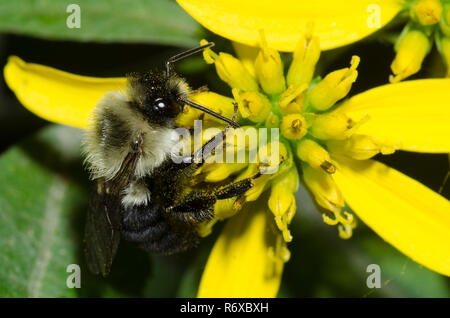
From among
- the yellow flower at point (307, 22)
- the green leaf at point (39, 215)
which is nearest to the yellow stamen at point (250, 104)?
the yellow flower at point (307, 22)

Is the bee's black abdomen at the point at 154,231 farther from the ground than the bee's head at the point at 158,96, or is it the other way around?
the bee's head at the point at 158,96

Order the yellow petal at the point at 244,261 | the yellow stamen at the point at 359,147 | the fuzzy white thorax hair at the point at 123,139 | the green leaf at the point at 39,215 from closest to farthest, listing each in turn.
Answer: the fuzzy white thorax hair at the point at 123,139
the yellow stamen at the point at 359,147
the yellow petal at the point at 244,261
the green leaf at the point at 39,215

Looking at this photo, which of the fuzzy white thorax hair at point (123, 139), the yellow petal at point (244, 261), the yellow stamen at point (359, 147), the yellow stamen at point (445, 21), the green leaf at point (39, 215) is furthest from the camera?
the green leaf at point (39, 215)

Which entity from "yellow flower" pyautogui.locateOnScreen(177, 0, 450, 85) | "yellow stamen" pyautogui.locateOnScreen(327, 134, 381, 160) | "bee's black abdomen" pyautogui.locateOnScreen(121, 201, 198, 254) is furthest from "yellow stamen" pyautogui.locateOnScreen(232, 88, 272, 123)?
"bee's black abdomen" pyautogui.locateOnScreen(121, 201, 198, 254)

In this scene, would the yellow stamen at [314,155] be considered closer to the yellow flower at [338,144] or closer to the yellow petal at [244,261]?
the yellow flower at [338,144]

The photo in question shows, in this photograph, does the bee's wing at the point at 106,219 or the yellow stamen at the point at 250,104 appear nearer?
the bee's wing at the point at 106,219

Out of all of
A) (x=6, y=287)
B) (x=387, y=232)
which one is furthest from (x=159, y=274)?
(x=387, y=232)

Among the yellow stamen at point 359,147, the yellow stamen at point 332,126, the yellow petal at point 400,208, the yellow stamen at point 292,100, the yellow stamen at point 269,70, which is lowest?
the yellow petal at point 400,208

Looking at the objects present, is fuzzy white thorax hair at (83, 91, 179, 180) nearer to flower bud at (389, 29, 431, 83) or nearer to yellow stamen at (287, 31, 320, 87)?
yellow stamen at (287, 31, 320, 87)

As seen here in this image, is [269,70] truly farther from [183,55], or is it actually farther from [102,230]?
[102,230]
